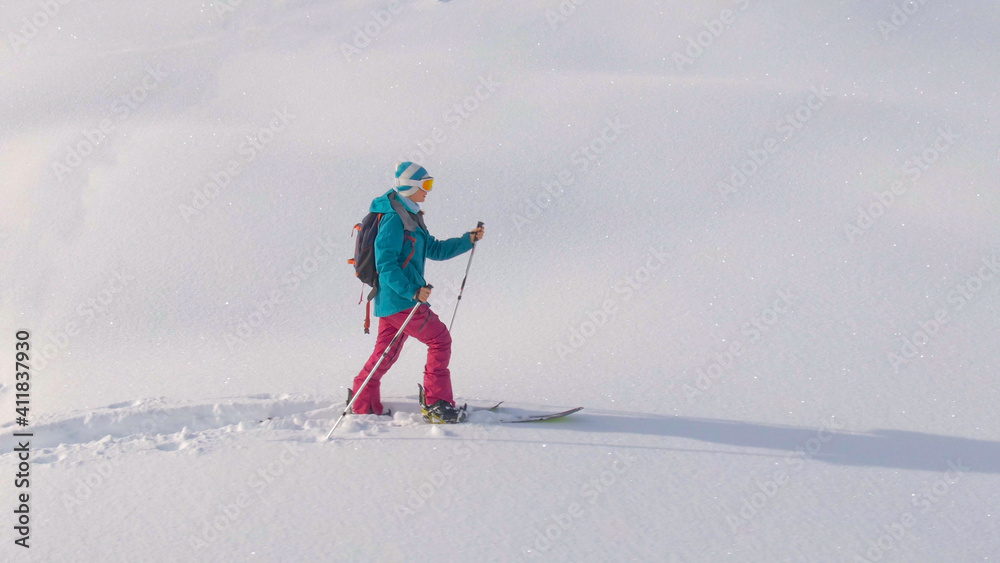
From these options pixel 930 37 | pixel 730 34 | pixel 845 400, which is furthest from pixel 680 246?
pixel 930 37

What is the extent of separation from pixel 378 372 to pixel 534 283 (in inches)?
79.9

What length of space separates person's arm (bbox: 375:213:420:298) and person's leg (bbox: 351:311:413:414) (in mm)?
445

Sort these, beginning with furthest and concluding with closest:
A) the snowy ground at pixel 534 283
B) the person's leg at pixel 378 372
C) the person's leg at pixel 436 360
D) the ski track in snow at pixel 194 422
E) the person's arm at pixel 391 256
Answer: the person's leg at pixel 378 372 → the person's leg at pixel 436 360 → the ski track in snow at pixel 194 422 → the person's arm at pixel 391 256 → the snowy ground at pixel 534 283

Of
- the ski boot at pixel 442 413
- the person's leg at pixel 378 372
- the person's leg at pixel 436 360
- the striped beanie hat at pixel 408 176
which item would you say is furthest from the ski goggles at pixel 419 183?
the ski boot at pixel 442 413

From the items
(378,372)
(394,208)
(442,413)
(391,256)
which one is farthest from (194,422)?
(394,208)

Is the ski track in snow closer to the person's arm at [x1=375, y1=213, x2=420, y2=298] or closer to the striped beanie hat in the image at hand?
the person's arm at [x1=375, y1=213, x2=420, y2=298]

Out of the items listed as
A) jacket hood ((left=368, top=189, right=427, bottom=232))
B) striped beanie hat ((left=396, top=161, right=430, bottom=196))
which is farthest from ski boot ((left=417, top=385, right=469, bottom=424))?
striped beanie hat ((left=396, top=161, right=430, bottom=196))

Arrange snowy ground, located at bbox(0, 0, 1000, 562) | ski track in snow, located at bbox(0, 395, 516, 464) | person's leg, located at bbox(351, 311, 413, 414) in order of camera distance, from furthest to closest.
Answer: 1. person's leg, located at bbox(351, 311, 413, 414)
2. ski track in snow, located at bbox(0, 395, 516, 464)
3. snowy ground, located at bbox(0, 0, 1000, 562)

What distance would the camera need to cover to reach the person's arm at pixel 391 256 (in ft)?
11.9

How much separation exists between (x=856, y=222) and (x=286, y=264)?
5041 millimetres

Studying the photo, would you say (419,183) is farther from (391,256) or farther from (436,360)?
(436,360)

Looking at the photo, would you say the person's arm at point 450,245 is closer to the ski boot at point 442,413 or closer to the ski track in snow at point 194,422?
the ski boot at point 442,413

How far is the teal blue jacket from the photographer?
365cm

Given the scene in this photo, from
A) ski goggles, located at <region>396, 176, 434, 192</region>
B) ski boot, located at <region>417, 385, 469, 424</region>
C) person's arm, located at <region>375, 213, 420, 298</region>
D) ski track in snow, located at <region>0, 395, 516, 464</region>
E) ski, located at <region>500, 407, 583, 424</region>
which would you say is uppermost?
ski goggles, located at <region>396, 176, 434, 192</region>
